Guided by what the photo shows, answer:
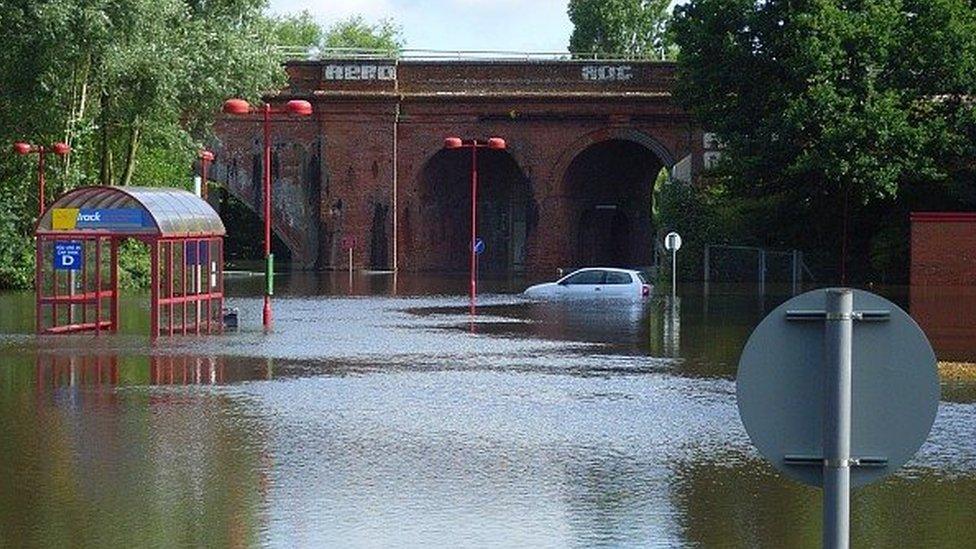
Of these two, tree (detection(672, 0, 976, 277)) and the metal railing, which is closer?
tree (detection(672, 0, 976, 277))

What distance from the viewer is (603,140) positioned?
223 feet

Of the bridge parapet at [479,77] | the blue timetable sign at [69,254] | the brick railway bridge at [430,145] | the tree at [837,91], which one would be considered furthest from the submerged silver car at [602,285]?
the bridge parapet at [479,77]

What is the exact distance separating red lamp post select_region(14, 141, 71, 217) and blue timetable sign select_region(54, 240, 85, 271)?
1264 cm

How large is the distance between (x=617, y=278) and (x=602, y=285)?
448mm

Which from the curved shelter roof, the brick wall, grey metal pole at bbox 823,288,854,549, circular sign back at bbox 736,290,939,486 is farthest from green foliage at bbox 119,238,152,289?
grey metal pole at bbox 823,288,854,549

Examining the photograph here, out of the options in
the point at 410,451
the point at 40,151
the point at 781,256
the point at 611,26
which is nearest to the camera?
the point at 410,451

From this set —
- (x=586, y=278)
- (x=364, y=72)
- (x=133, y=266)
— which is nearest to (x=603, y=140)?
(x=364, y=72)

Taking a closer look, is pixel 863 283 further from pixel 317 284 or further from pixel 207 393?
pixel 207 393

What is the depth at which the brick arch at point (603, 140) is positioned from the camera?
67250 mm

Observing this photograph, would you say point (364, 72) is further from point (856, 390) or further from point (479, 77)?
point (856, 390)

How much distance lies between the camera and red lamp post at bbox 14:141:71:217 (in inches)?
1740

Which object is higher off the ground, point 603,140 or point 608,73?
Answer: point 608,73

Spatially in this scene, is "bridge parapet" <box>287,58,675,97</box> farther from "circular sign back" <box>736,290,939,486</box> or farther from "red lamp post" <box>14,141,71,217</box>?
"circular sign back" <box>736,290,939,486</box>

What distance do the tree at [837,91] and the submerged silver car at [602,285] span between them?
716 centimetres
